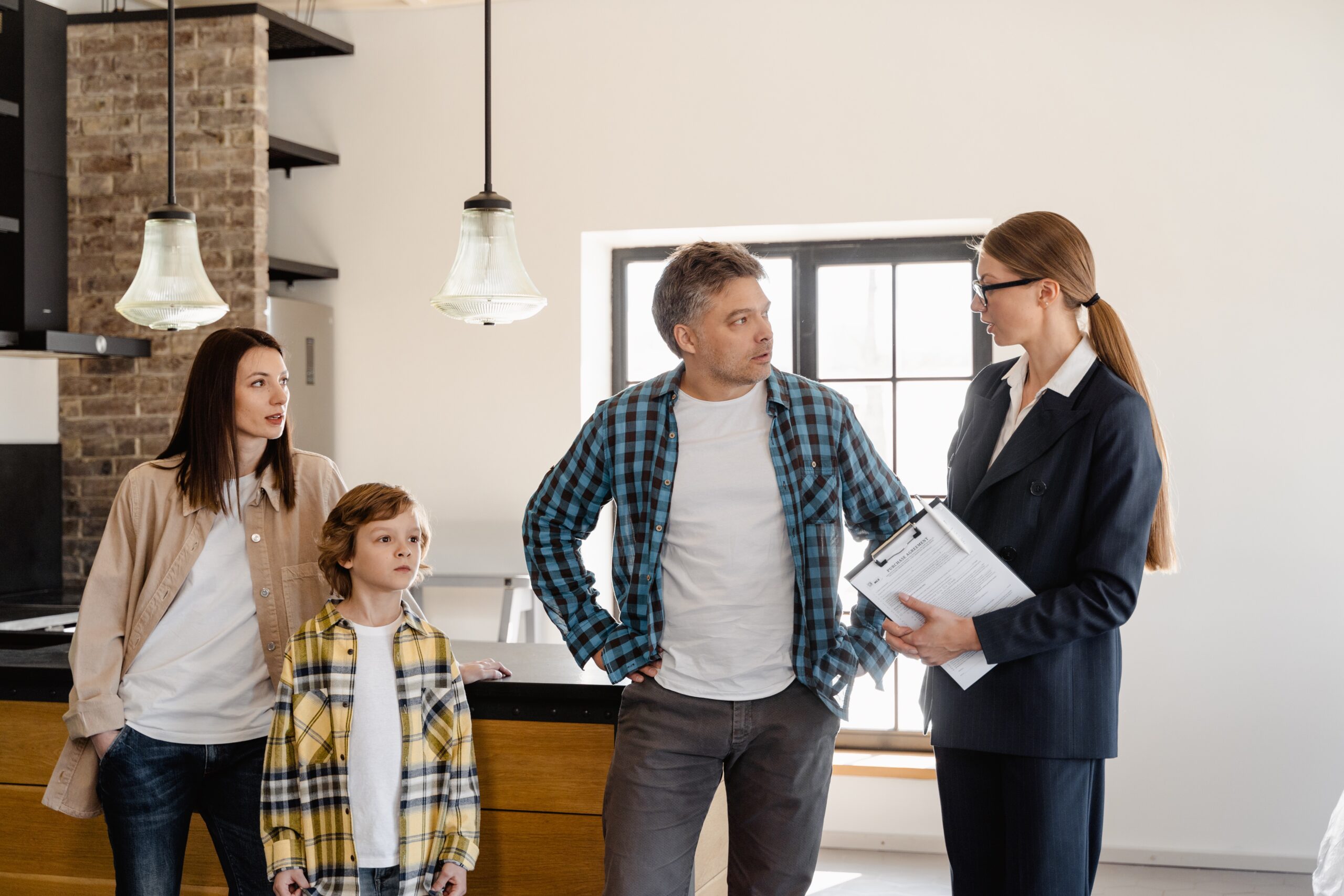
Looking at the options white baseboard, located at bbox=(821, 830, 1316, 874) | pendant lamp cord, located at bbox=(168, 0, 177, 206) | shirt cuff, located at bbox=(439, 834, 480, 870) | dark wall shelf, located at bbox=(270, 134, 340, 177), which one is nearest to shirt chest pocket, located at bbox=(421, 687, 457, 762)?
shirt cuff, located at bbox=(439, 834, 480, 870)

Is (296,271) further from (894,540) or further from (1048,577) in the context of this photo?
(1048,577)

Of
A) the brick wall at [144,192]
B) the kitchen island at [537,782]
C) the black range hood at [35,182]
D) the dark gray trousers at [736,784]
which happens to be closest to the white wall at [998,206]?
the brick wall at [144,192]

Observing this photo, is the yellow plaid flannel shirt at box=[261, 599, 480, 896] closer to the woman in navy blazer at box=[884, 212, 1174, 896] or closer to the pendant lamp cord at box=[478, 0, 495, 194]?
the woman in navy blazer at box=[884, 212, 1174, 896]

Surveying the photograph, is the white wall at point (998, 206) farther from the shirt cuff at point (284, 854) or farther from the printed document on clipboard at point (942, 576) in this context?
the shirt cuff at point (284, 854)

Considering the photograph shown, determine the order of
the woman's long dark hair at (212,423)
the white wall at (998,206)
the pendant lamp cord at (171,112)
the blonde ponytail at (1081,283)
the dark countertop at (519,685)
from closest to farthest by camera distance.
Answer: the blonde ponytail at (1081,283) < the woman's long dark hair at (212,423) < the dark countertop at (519,685) < the pendant lamp cord at (171,112) < the white wall at (998,206)

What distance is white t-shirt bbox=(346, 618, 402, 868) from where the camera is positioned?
1.94 m

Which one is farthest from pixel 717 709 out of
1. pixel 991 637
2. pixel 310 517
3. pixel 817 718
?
pixel 310 517

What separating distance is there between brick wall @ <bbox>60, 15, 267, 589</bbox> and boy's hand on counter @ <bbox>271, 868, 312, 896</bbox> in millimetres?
2598

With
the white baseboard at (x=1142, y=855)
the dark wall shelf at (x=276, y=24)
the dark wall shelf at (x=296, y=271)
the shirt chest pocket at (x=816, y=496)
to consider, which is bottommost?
the white baseboard at (x=1142, y=855)

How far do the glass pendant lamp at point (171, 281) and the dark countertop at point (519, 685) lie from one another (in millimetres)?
753

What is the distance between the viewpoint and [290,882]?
1930mm

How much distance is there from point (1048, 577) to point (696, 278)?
0.72 m

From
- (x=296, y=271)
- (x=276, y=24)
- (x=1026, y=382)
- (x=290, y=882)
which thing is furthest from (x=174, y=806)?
(x=276, y=24)

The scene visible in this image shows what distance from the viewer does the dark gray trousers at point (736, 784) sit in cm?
188
